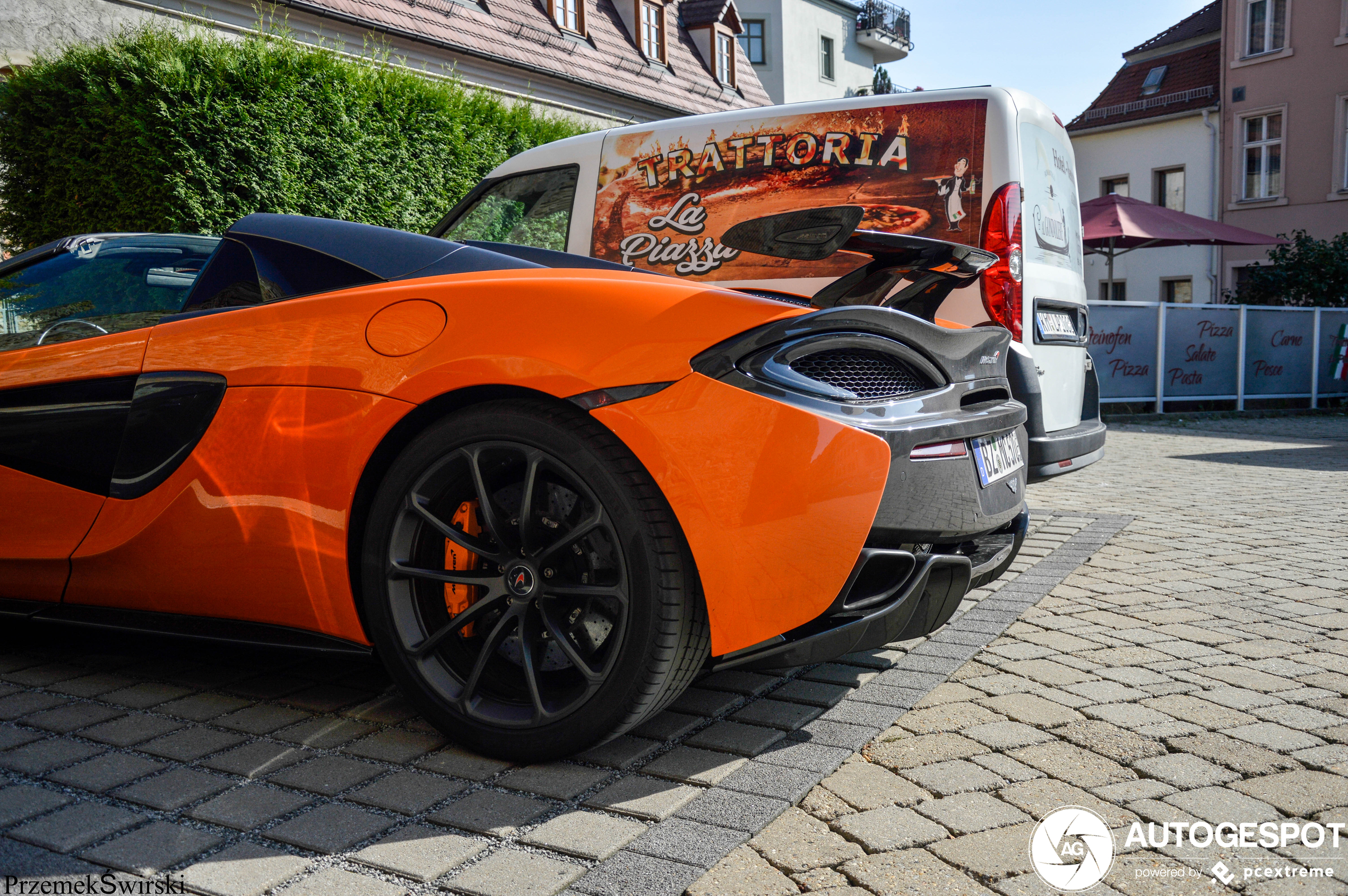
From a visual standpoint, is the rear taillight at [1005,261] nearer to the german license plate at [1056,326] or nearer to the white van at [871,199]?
the white van at [871,199]

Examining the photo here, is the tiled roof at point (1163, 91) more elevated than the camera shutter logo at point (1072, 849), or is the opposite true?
the tiled roof at point (1163, 91)

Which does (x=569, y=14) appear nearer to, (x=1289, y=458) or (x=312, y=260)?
(x=1289, y=458)

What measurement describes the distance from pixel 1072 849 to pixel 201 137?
9.39 metres

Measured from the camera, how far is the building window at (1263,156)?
25.4 metres

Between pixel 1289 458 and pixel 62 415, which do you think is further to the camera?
pixel 1289 458

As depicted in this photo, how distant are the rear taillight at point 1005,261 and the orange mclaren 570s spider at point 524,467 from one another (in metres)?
1.79

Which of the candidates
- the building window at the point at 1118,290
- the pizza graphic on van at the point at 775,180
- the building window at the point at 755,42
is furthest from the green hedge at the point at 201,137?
the building window at the point at 755,42

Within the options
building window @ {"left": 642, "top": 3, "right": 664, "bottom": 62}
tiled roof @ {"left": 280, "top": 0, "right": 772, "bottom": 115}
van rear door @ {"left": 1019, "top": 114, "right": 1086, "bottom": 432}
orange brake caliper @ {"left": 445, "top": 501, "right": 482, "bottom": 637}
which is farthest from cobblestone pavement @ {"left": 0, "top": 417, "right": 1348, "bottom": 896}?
building window @ {"left": 642, "top": 3, "right": 664, "bottom": 62}

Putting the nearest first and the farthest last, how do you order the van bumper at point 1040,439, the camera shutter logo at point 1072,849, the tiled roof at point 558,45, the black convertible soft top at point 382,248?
the camera shutter logo at point 1072,849
the black convertible soft top at point 382,248
the van bumper at point 1040,439
the tiled roof at point 558,45

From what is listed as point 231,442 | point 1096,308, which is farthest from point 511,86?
point 231,442

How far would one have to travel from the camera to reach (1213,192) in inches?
1055

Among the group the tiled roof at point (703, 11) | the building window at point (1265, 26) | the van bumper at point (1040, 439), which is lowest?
the van bumper at point (1040, 439)

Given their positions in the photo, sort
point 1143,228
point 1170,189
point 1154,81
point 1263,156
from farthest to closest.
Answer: point 1154,81, point 1170,189, point 1263,156, point 1143,228

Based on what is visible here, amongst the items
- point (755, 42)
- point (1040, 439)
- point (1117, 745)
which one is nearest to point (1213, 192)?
point (755, 42)
